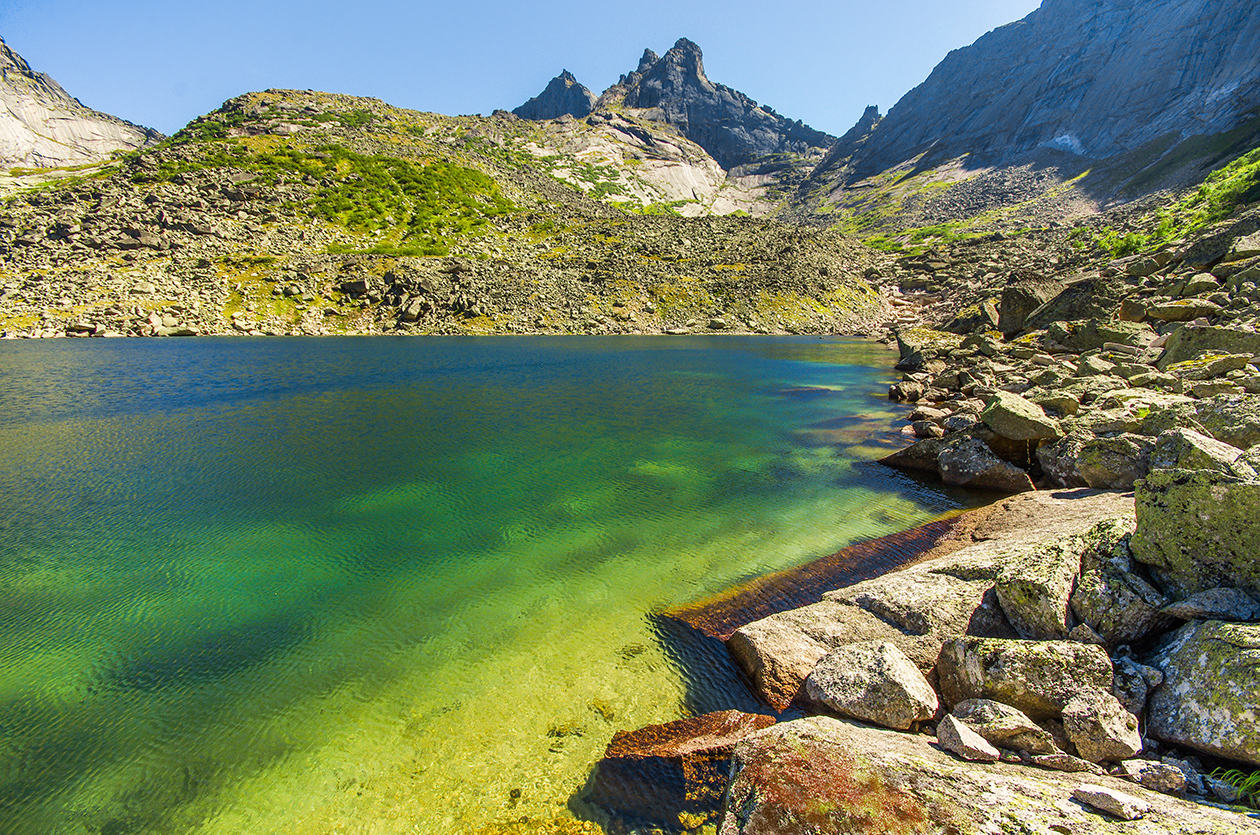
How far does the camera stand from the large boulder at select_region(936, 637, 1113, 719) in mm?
6730

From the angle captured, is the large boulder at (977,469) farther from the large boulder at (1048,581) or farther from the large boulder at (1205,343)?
the large boulder at (1205,343)

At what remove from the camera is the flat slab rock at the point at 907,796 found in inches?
185

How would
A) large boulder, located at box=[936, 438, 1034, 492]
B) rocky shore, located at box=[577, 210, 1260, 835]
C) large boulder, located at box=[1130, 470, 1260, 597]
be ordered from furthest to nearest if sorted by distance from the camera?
1. large boulder, located at box=[936, 438, 1034, 492]
2. large boulder, located at box=[1130, 470, 1260, 597]
3. rocky shore, located at box=[577, 210, 1260, 835]

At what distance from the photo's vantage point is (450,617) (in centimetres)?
1160

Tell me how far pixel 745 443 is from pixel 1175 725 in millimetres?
20871

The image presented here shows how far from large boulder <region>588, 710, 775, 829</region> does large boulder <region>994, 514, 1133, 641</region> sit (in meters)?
4.95

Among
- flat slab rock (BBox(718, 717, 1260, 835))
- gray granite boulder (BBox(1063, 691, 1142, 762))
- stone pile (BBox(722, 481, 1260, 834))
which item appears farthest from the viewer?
gray granite boulder (BBox(1063, 691, 1142, 762))

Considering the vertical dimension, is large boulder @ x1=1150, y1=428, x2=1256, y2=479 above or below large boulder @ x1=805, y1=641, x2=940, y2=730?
above

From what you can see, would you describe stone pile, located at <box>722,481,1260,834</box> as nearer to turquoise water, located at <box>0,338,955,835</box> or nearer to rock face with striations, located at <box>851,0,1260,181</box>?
turquoise water, located at <box>0,338,955,835</box>

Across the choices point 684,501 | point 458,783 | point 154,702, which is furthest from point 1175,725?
point 154,702

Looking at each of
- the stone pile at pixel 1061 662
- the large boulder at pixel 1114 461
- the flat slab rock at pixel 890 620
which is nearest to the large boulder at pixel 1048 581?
the stone pile at pixel 1061 662

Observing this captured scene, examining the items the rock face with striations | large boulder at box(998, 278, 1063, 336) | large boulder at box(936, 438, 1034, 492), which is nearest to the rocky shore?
large boulder at box(936, 438, 1034, 492)

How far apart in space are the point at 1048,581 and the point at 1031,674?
7.78 ft

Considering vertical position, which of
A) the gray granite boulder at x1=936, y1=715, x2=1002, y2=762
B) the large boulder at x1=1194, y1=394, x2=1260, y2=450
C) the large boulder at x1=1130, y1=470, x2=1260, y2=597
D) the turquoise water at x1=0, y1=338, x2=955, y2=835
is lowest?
the turquoise water at x1=0, y1=338, x2=955, y2=835
